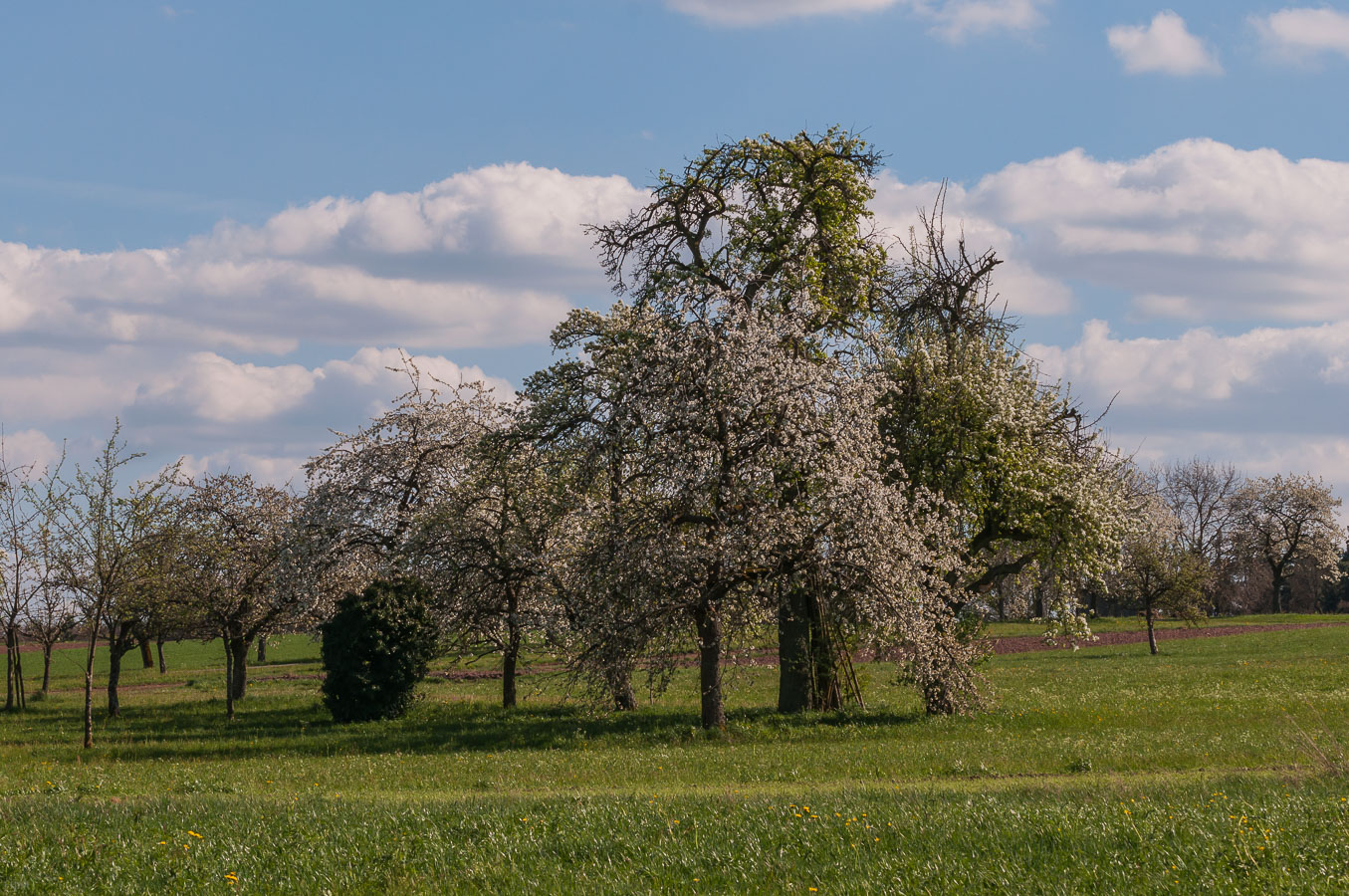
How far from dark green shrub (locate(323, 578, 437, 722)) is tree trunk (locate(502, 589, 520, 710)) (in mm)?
2616

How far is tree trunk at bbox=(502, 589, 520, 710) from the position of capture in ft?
108

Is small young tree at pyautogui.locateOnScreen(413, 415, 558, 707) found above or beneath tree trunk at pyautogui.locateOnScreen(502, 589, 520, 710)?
above

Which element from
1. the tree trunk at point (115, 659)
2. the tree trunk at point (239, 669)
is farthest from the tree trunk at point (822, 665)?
the tree trunk at point (115, 659)

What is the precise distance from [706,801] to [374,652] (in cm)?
2043

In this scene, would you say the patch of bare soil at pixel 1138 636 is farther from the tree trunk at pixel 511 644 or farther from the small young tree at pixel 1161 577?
the tree trunk at pixel 511 644

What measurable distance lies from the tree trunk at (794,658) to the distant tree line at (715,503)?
3.2 inches

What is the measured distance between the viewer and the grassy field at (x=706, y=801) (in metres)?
9.98

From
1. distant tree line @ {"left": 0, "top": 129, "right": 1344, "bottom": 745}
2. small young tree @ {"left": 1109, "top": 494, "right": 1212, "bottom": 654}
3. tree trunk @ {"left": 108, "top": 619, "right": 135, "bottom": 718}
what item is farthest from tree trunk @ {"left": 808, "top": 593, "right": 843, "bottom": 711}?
small young tree @ {"left": 1109, "top": 494, "right": 1212, "bottom": 654}

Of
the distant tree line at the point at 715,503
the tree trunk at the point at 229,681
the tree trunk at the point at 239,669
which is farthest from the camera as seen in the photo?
the tree trunk at the point at 239,669

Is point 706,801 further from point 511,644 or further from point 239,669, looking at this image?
point 239,669

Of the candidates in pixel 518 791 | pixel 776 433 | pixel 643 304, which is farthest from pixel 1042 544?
pixel 518 791

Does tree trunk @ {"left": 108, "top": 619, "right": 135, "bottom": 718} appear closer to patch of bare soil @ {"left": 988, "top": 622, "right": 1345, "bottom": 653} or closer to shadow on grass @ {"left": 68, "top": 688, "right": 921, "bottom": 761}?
shadow on grass @ {"left": 68, "top": 688, "right": 921, "bottom": 761}

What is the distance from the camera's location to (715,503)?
77.9 feet

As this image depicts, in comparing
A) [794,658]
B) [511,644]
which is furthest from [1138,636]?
[511,644]
